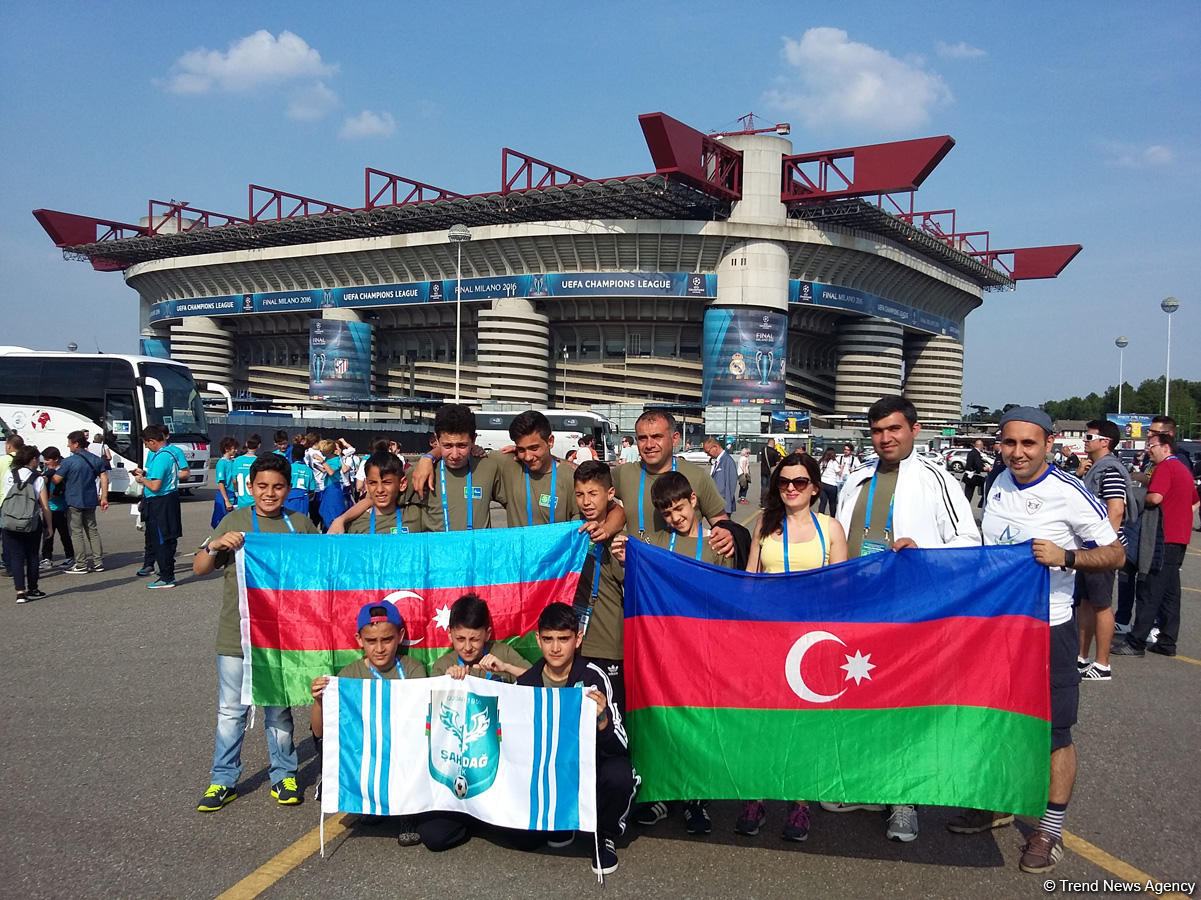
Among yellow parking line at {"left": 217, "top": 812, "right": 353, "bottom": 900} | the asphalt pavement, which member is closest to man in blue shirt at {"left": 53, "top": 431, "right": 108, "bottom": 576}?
the asphalt pavement

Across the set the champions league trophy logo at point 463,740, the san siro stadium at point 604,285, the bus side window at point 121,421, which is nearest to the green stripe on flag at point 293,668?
the champions league trophy logo at point 463,740

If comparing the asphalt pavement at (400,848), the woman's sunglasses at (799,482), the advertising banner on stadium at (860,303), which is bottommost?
the asphalt pavement at (400,848)

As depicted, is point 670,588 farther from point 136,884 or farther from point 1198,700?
point 1198,700

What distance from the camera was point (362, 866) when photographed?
12.1 ft

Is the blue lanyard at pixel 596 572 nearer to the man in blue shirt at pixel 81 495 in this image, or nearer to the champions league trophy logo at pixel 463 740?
the champions league trophy logo at pixel 463 740

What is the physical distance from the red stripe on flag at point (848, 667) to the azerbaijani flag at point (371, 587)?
96cm

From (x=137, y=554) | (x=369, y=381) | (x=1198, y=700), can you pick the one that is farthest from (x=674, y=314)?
(x=1198, y=700)

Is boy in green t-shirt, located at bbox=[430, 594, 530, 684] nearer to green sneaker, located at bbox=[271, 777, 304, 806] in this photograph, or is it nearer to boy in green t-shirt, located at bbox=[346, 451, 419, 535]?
green sneaker, located at bbox=[271, 777, 304, 806]

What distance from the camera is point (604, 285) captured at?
57.4 m

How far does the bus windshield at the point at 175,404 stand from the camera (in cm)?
2300

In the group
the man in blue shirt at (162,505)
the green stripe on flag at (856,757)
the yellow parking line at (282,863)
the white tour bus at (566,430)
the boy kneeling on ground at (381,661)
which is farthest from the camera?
the white tour bus at (566,430)

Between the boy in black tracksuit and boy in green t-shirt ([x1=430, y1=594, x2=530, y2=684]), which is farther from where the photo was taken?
boy in green t-shirt ([x1=430, y1=594, x2=530, y2=684])

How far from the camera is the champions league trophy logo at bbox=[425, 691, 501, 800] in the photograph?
3.79m

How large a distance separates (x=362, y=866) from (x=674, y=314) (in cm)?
5961
